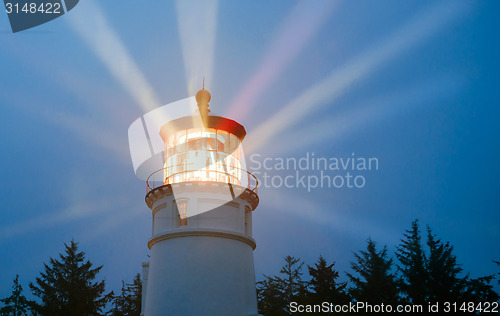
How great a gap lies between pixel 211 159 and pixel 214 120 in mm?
1491

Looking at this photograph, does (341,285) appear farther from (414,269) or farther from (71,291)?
(71,291)

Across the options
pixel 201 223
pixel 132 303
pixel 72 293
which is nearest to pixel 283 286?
pixel 132 303

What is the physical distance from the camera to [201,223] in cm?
1666

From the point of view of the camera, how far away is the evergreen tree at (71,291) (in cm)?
3281

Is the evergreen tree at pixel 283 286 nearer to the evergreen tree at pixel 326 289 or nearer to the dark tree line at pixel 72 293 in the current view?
the evergreen tree at pixel 326 289

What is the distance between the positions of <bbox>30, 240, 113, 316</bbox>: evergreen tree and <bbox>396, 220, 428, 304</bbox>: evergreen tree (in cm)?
2223

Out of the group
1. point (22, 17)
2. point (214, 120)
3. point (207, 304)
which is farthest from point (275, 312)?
point (22, 17)

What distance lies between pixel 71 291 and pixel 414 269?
24.3 meters

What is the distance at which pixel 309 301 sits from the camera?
1008 inches

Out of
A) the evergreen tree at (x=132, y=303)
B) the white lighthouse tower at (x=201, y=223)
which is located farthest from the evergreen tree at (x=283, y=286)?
the white lighthouse tower at (x=201, y=223)

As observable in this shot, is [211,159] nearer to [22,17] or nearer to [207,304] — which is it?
[207,304]

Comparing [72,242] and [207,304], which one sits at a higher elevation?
[72,242]

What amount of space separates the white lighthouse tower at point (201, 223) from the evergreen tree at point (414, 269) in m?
16.1

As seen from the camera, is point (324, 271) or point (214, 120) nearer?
point (214, 120)
